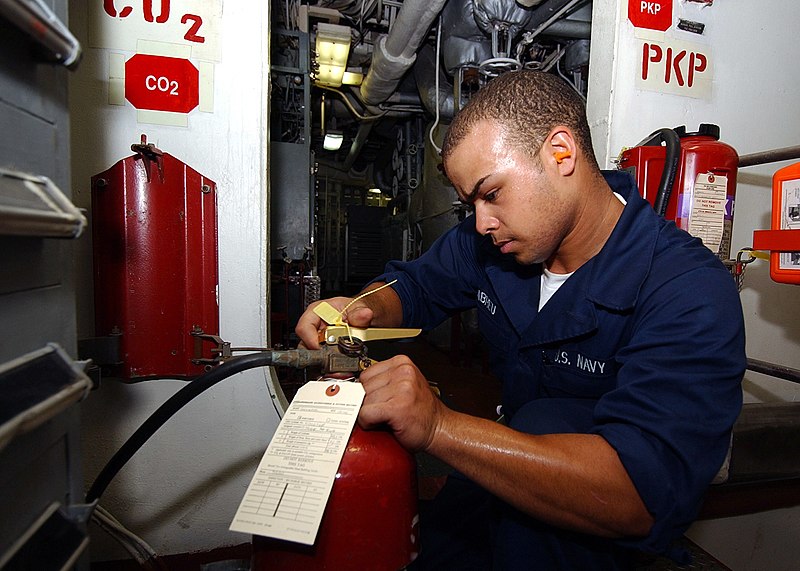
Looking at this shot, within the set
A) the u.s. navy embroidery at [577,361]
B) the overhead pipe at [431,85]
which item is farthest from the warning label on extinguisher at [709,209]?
the overhead pipe at [431,85]

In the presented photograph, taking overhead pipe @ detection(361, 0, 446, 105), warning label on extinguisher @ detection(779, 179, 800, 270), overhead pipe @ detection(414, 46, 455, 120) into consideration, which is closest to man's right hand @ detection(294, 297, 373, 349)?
warning label on extinguisher @ detection(779, 179, 800, 270)

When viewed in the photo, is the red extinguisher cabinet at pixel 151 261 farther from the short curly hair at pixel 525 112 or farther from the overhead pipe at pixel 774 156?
the overhead pipe at pixel 774 156

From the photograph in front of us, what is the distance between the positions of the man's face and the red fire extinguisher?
0.43 m

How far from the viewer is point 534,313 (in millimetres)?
1134

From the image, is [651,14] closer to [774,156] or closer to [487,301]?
[774,156]

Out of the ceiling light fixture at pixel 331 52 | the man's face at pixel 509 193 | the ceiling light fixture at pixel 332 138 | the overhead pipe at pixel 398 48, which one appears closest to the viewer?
the man's face at pixel 509 193

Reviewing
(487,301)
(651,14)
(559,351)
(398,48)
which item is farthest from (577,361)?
(398,48)

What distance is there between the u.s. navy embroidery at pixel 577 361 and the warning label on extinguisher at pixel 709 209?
0.55 metres

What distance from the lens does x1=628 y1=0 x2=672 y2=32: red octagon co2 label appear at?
4.66ft

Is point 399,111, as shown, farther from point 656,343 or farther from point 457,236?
point 656,343

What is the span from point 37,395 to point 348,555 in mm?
492

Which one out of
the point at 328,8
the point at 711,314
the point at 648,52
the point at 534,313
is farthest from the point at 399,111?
the point at 711,314

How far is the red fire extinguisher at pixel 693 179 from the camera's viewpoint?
1.21 m

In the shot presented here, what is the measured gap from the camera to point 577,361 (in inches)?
39.8
